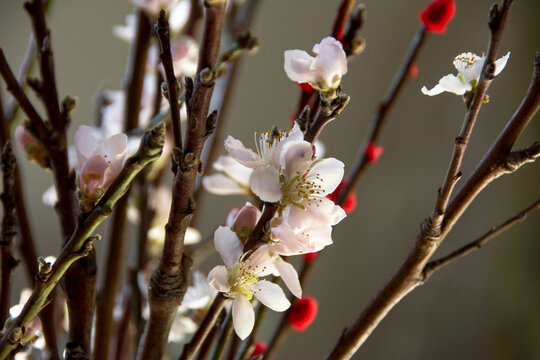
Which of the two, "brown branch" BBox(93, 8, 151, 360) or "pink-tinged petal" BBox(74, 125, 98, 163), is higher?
"pink-tinged petal" BBox(74, 125, 98, 163)

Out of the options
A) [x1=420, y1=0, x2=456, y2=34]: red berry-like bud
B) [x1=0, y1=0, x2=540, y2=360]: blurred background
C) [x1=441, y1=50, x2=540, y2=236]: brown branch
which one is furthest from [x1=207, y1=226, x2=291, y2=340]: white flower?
[x1=0, y1=0, x2=540, y2=360]: blurred background

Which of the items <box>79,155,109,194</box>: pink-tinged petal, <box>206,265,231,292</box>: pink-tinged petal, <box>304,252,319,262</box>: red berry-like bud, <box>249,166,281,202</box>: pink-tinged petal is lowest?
<box>304,252,319,262</box>: red berry-like bud

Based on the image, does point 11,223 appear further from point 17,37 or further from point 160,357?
point 17,37

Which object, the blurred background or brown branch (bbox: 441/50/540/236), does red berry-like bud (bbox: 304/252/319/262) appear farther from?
the blurred background

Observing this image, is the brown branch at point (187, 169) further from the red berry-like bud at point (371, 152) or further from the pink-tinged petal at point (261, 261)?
the red berry-like bud at point (371, 152)

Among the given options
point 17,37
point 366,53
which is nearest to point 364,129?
point 366,53

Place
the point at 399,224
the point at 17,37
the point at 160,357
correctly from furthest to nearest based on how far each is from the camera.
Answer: the point at 399,224 < the point at 17,37 < the point at 160,357
